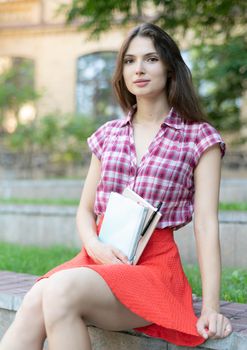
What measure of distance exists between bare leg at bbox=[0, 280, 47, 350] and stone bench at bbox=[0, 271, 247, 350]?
427 millimetres

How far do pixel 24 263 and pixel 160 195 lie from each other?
284 centimetres

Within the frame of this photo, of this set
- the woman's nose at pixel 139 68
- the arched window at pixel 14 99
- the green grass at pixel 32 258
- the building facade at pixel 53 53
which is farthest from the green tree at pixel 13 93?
the woman's nose at pixel 139 68

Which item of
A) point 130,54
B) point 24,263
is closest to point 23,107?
point 24,263

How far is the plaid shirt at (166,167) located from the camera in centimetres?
263

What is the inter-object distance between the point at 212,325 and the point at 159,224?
0.49m

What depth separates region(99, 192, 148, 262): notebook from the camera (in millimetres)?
2502

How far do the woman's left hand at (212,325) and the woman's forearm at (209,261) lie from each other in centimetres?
3

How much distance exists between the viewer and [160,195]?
2623 millimetres

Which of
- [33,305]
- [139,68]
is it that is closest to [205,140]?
[139,68]

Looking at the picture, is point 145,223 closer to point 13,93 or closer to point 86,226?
point 86,226

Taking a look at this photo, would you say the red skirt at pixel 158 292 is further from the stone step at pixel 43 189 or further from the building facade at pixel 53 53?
the building facade at pixel 53 53

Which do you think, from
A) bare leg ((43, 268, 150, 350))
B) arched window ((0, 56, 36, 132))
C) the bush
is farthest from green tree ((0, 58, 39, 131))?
bare leg ((43, 268, 150, 350))

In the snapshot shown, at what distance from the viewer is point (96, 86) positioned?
18906mm

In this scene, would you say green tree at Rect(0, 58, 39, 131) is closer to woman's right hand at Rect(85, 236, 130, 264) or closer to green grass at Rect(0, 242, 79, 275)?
green grass at Rect(0, 242, 79, 275)
